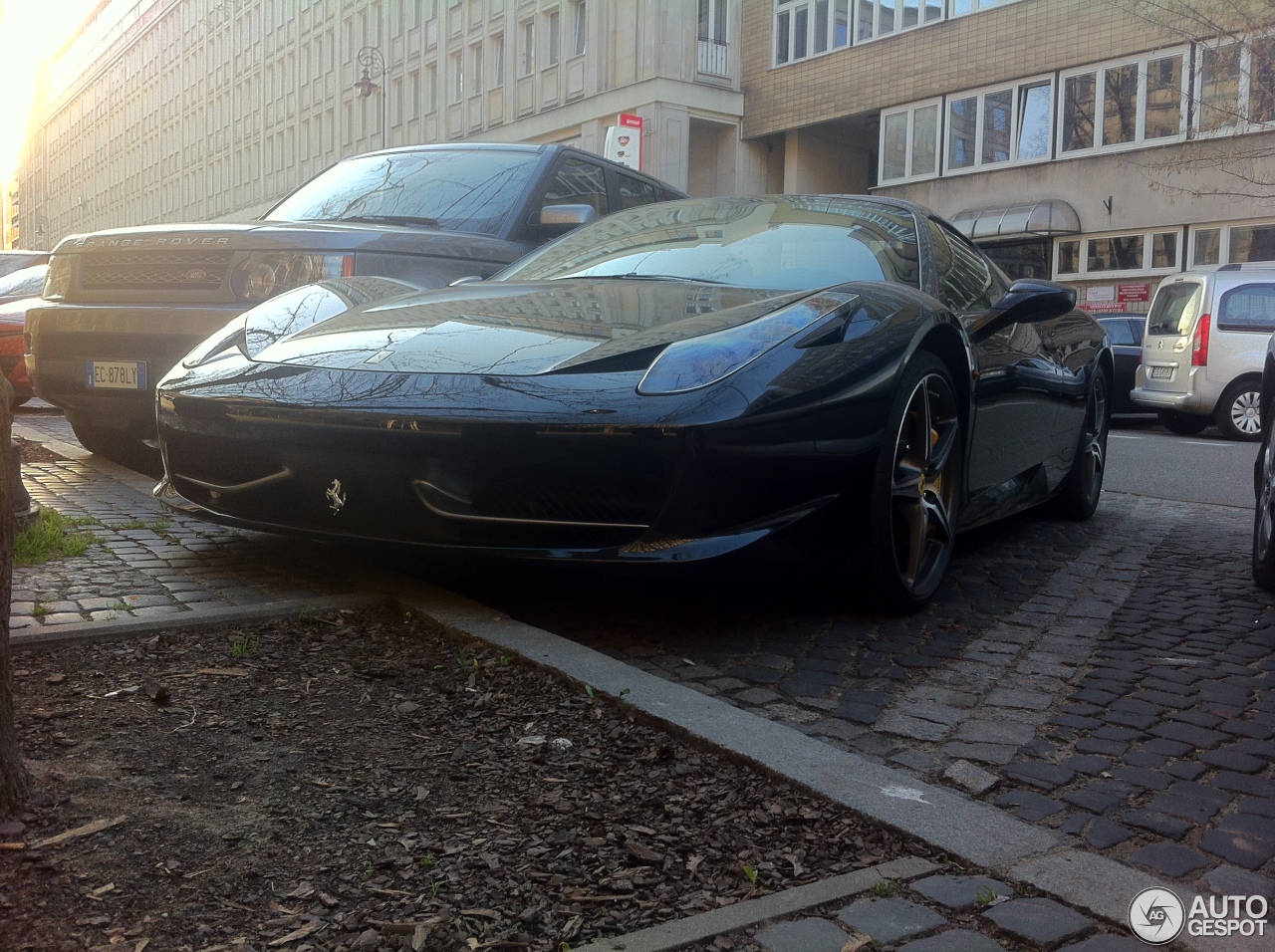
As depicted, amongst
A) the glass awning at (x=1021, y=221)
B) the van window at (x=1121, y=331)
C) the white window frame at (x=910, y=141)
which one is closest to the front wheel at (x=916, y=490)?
the van window at (x=1121, y=331)

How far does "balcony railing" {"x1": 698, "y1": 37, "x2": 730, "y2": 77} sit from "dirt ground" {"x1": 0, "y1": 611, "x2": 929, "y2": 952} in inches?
1296

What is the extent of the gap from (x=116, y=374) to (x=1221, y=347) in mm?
13400

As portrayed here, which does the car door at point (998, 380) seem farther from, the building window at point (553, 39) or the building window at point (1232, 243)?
the building window at point (553, 39)

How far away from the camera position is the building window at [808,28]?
106 ft

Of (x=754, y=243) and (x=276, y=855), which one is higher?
(x=754, y=243)

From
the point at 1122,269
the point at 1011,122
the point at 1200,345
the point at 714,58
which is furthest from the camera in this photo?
the point at 714,58

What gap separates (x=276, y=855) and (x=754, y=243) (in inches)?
120

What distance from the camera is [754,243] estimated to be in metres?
4.71

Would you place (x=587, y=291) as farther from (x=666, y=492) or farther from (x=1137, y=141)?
(x=1137, y=141)

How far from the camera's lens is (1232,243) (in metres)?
25.1

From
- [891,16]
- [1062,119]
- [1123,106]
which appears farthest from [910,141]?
[1123,106]

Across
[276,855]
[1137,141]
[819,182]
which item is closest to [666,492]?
[276,855]

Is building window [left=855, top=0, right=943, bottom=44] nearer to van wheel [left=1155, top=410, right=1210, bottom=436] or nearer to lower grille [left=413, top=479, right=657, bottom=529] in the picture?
van wheel [left=1155, top=410, right=1210, bottom=436]

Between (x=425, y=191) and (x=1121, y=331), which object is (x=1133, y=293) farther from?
(x=425, y=191)
